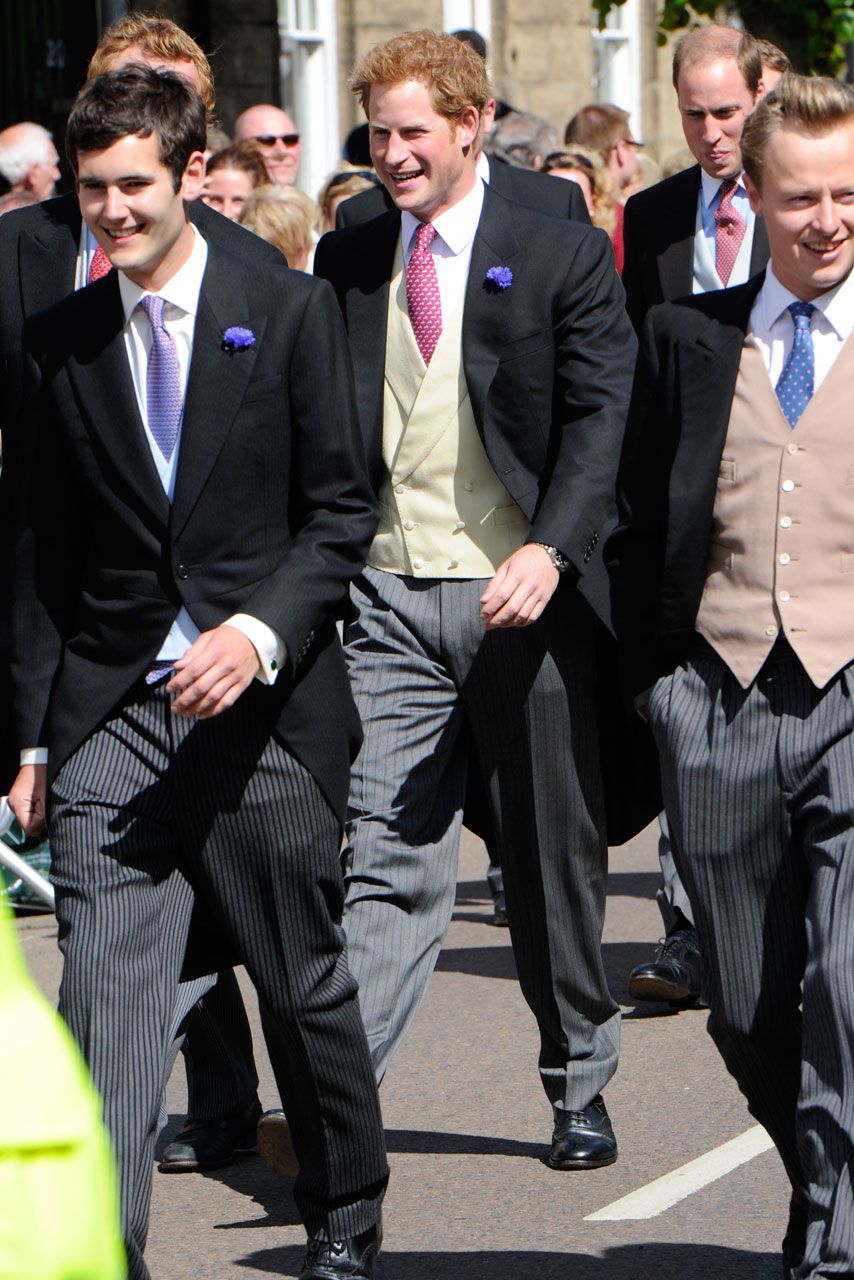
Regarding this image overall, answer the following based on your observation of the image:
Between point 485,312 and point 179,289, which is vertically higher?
point 179,289

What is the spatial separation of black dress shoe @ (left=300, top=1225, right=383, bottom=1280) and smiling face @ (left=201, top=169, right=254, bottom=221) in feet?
19.2

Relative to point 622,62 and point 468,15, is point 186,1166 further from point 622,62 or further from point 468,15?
point 622,62

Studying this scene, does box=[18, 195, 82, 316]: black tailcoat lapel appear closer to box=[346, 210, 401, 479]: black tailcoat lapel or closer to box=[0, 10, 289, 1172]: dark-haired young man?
box=[0, 10, 289, 1172]: dark-haired young man

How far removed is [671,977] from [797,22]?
10672 mm

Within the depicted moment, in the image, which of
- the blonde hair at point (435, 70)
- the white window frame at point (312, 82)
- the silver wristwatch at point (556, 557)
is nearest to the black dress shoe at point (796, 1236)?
the silver wristwatch at point (556, 557)

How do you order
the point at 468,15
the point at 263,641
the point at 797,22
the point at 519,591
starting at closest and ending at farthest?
the point at 263,641
the point at 519,591
the point at 797,22
the point at 468,15

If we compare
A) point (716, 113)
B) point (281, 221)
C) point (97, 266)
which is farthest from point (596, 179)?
point (97, 266)

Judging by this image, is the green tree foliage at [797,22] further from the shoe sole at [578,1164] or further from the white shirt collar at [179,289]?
the white shirt collar at [179,289]

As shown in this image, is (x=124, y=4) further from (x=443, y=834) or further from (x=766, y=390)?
(x=766, y=390)

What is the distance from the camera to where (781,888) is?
404 cm

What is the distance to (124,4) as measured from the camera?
860 centimetres

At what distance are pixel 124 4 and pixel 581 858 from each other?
4516 mm

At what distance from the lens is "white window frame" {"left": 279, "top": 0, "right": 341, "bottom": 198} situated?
16953 mm

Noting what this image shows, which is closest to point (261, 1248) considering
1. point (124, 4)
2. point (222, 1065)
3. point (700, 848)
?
point (222, 1065)
